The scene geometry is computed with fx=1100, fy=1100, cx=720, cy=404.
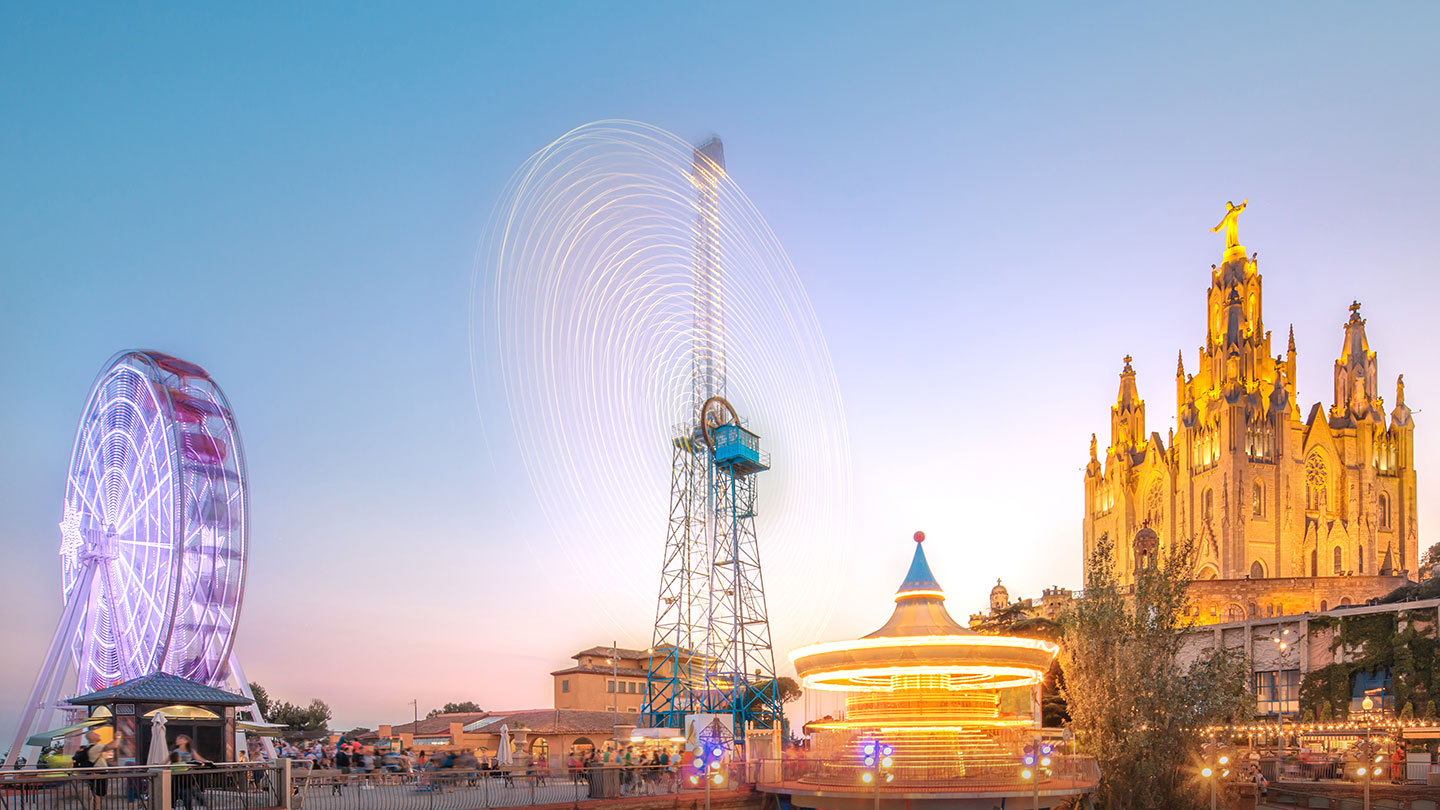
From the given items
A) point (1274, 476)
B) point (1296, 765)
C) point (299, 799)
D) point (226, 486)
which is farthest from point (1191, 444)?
point (299, 799)

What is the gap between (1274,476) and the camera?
91.0 m

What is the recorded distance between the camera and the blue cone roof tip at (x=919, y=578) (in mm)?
33219

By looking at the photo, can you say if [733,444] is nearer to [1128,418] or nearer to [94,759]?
[94,759]

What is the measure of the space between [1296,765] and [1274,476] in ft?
181

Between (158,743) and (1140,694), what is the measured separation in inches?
1061

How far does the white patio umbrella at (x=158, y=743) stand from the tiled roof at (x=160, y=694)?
953 millimetres

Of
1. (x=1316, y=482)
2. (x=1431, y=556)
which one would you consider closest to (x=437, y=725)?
(x=1316, y=482)

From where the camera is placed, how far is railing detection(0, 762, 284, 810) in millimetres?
18266

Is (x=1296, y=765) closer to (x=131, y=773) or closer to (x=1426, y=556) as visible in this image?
(x=131, y=773)

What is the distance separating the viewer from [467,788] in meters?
25.5

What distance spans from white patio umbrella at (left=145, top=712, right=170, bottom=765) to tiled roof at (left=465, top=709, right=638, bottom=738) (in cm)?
3890

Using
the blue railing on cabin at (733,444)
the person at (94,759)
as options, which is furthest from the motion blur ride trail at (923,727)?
the blue railing on cabin at (733,444)

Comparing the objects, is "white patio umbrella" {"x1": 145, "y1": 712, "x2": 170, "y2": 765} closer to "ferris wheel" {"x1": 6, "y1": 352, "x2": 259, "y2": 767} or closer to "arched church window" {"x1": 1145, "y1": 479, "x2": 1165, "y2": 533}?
"ferris wheel" {"x1": 6, "y1": 352, "x2": 259, "y2": 767}

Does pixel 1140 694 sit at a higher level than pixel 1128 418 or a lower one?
lower
